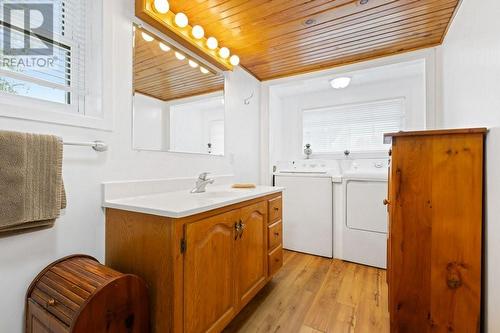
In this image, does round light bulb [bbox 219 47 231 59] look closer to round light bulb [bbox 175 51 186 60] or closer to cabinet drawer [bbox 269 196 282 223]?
round light bulb [bbox 175 51 186 60]

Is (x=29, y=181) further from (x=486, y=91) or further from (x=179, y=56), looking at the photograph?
(x=486, y=91)

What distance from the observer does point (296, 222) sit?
8.75 ft

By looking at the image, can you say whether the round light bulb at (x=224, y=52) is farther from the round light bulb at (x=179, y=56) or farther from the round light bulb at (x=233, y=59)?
the round light bulb at (x=179, y=56)

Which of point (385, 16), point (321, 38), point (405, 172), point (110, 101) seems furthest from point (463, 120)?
point (110, 101)

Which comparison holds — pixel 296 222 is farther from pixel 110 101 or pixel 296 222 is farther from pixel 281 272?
pixel 110 101

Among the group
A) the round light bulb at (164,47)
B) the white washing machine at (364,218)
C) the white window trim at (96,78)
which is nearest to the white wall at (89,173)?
the white window trim at (96,78)

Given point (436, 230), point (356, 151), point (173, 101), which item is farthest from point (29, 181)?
point (356, 151)

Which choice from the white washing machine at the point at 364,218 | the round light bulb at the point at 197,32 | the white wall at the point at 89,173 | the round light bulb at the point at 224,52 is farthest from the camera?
the white washing machine at the point at 364,218

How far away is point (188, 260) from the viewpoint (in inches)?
39.8

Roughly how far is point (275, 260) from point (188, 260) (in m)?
1.05

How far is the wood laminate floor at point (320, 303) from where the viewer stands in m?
1.43

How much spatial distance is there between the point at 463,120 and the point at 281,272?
6.21 ft

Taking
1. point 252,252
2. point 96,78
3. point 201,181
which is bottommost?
point 252,252

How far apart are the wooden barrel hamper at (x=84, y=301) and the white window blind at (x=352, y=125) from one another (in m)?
2.79
